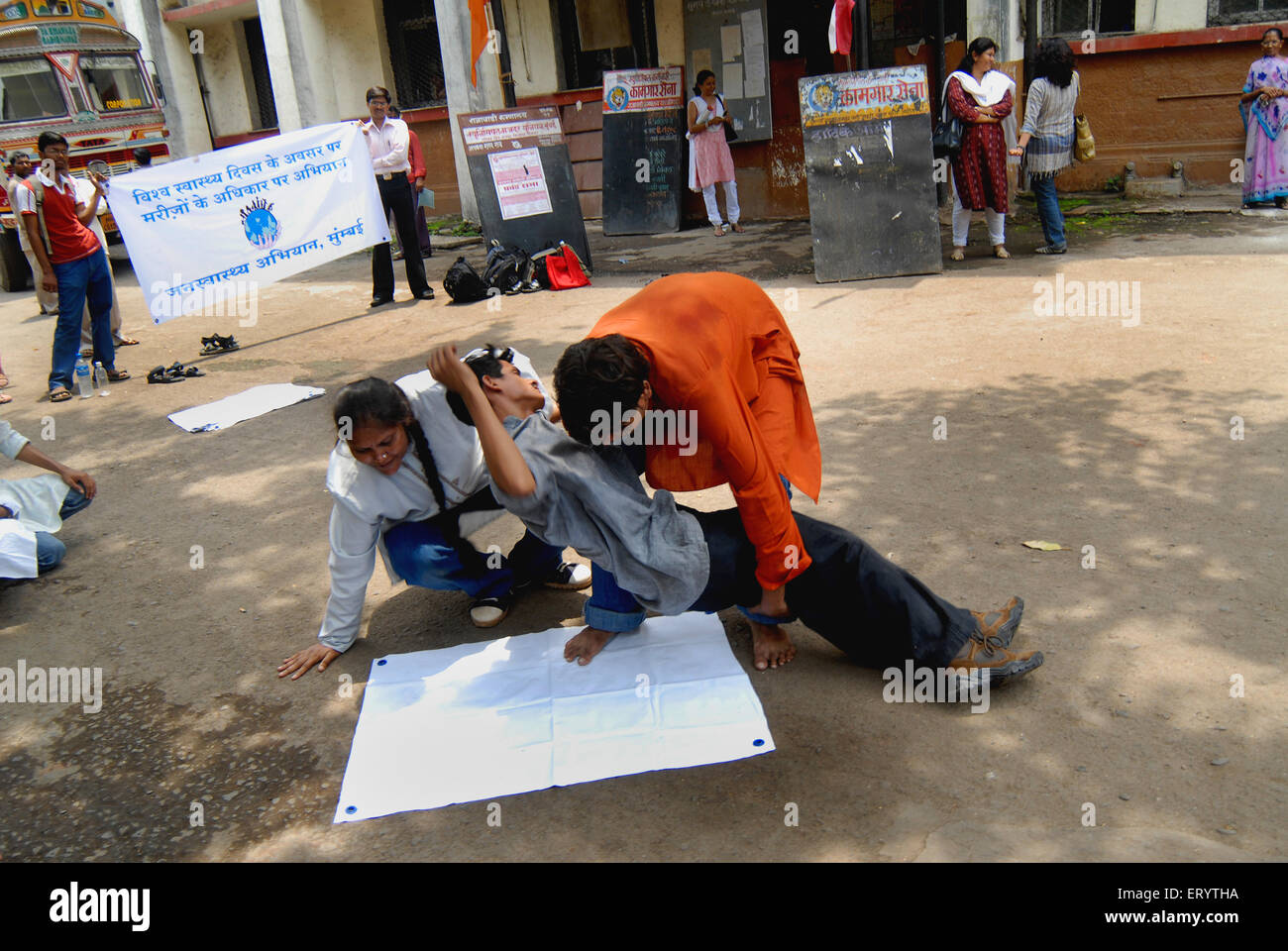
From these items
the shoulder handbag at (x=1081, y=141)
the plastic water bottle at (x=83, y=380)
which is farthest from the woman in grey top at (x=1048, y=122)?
the plastic water bottle at (x=83, y=380)

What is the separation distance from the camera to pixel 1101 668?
9.29ft

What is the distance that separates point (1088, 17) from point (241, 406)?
8367mm

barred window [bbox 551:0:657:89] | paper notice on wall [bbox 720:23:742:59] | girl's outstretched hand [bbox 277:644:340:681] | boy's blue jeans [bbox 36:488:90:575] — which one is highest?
barred window [bbox 551:0:657:89]

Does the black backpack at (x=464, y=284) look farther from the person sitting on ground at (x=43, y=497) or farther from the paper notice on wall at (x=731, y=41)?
the person sitting on ground at (x=43, y=497)

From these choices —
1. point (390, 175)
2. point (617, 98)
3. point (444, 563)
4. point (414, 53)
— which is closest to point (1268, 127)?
point (617, 98)

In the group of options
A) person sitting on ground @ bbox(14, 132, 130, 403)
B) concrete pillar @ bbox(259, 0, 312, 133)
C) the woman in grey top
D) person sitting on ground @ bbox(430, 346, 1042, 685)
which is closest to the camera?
person sitting on ground @ bbox(430, 346, 1042, 685)

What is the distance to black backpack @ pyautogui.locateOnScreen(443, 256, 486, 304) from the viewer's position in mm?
8102

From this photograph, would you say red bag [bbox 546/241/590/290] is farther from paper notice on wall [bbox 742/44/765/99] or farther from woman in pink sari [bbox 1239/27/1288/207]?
woman in pink sari [bbox 1239/27/1288/207]

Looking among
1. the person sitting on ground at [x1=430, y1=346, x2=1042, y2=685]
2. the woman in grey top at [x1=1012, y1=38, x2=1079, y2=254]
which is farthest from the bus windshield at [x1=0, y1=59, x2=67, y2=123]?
the person sitting on ground at [x1=430, y1=346, x2=1042, y2=685]

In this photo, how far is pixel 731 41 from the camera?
10516 millimetres

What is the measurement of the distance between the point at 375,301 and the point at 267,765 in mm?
6247

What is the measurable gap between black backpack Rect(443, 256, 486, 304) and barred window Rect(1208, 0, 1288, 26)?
22.5ft

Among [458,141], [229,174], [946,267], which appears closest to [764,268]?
[946,267]

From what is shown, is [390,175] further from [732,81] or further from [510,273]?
[732,81]
